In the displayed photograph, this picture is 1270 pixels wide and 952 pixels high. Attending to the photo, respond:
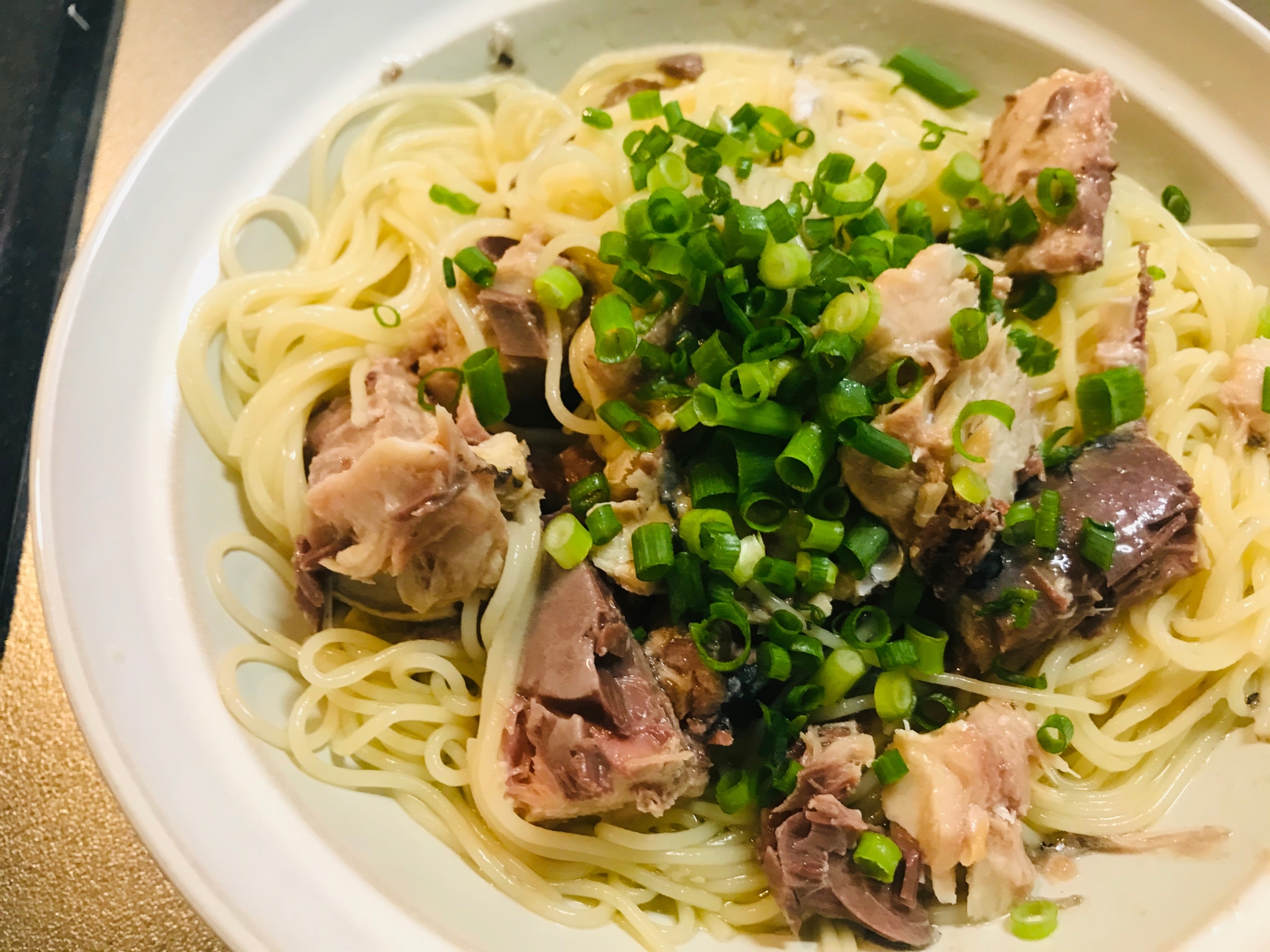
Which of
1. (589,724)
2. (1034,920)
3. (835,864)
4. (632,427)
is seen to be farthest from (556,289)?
(1034,920)

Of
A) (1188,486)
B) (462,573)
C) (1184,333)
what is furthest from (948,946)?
(1184,333)

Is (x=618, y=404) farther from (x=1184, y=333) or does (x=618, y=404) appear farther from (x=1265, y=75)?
(x=1265, y=75)

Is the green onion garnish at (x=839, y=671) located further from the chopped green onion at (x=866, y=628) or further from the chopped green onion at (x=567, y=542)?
the chopped green onion at (x=567, y=542)

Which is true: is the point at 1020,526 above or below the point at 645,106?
below

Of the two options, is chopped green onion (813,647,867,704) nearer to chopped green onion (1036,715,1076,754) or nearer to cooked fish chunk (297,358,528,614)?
chopped green onion (1036,715,1076,754)

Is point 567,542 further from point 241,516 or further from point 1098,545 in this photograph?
point 1098,545
